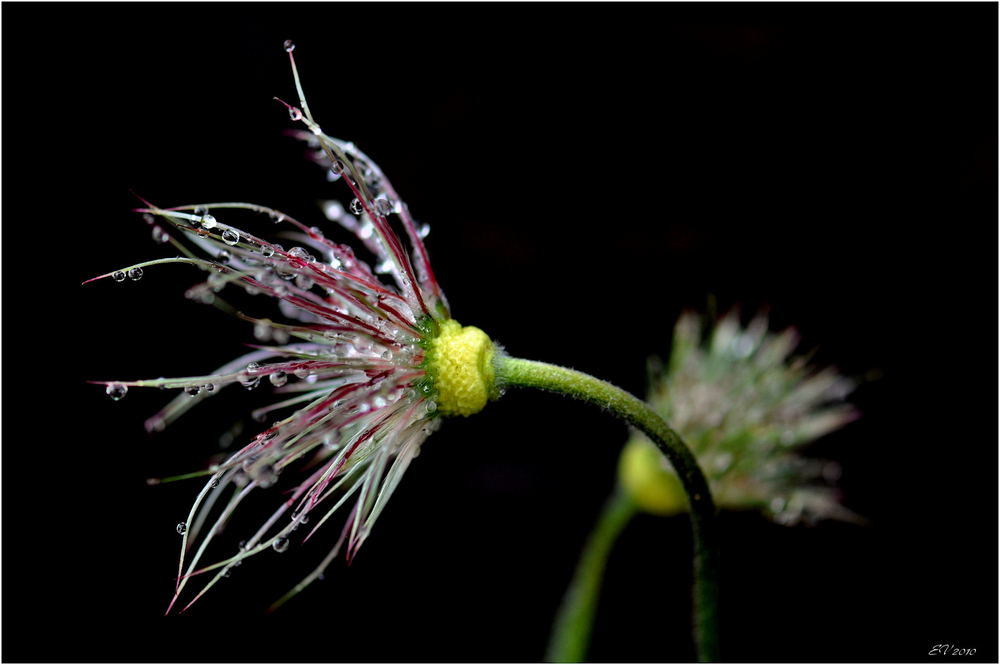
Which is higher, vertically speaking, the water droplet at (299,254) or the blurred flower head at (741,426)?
the blurred flower head at (741,426)

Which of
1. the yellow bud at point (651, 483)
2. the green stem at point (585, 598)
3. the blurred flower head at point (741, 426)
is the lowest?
the green stem at point (585, 598)

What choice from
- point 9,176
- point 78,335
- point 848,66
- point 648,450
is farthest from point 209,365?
point 848,66

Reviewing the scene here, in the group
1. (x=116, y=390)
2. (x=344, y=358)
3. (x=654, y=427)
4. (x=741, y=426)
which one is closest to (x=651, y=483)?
(x=741, y=426)

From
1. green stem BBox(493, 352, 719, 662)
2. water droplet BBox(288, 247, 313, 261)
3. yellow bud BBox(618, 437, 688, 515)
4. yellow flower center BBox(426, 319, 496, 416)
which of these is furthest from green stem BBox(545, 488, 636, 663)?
water droplet BBox(288, 247, 313, 261)

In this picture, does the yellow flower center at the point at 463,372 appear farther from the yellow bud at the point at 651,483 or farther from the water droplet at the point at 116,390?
the yellow bud at the point at 651,483

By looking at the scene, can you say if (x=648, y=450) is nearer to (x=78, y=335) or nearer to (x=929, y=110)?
(x=78, y=335)

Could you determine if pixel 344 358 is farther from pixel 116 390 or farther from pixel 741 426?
pixel 741 426

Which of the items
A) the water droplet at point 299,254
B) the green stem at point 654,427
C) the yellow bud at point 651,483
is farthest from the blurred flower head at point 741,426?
the water droplet at point 299,254
